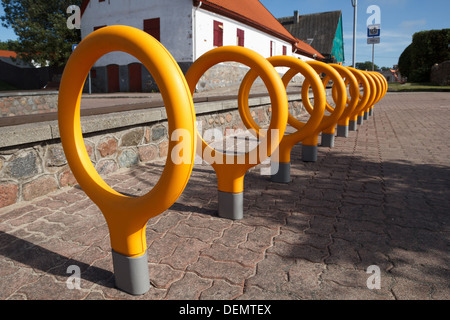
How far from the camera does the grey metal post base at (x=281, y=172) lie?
4066mm

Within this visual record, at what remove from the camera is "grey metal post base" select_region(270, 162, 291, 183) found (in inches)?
160

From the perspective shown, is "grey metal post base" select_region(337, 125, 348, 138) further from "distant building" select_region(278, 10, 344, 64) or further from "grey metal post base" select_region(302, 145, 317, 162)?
"distant building" select_region(278, 10, 344, 64)

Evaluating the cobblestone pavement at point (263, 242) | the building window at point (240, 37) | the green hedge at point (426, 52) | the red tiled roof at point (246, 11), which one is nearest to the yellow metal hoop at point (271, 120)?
the cobblestone pavement at point (263, 242)

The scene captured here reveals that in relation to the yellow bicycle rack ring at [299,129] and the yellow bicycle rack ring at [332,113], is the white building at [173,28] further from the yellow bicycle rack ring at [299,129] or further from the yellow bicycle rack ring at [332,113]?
the yellow bicycle rack ring at [299,129]

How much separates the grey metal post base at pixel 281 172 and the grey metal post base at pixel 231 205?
1.18 m

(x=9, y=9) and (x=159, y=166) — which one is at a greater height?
(x=9, y=9)

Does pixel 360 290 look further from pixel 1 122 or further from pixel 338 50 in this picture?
pixel 338 50

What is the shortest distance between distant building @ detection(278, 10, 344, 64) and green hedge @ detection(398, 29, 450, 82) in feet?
29.5

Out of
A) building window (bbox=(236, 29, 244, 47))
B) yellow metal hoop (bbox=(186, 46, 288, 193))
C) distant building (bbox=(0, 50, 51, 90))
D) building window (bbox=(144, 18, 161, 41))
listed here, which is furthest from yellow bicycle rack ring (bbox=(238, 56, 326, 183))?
distant building (bbox=(0, 50, 51, 90))

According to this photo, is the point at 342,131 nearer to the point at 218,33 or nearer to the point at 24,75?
the point at 218,33

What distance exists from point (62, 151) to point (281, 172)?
2534 mm
